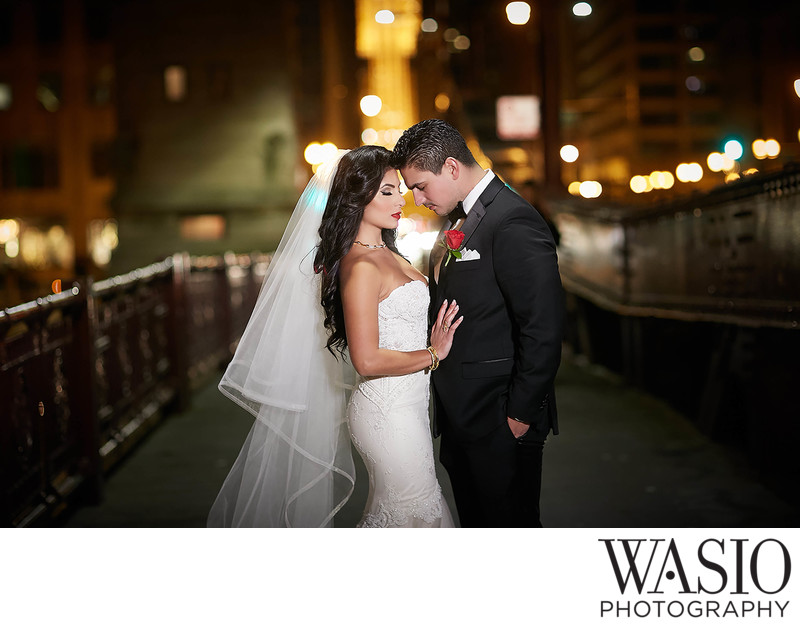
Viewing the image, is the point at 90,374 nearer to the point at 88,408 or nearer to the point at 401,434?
the point at 88,408

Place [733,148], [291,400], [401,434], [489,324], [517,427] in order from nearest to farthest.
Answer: [517,427]
[489,324]
[401,434]
[291,400]
[733,148]

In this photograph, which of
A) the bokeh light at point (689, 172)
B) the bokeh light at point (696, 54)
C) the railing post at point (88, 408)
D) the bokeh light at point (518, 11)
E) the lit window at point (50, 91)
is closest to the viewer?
the railing post at point (88, 408)

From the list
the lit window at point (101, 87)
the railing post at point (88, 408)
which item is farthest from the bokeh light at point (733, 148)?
the lit window at point (101, 87)

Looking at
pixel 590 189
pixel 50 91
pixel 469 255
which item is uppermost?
pixel 50 91

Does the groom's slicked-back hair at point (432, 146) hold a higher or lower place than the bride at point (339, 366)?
higher

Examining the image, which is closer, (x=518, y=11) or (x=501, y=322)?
(x=501, y=322)

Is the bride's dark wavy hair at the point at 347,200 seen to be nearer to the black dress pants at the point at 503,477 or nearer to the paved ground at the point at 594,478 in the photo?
the black dress pants at the point at 503,477

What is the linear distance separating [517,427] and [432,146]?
3.91 ft

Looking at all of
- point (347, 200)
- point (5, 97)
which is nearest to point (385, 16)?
point (5, 97)

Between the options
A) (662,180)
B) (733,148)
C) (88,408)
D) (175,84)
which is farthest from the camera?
(662,180)

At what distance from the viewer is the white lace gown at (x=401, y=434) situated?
4.01m

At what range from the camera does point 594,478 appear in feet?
21.7

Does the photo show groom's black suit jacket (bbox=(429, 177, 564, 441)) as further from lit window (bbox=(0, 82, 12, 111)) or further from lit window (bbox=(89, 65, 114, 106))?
lit window (bbox=(89, 65, 114, 106))

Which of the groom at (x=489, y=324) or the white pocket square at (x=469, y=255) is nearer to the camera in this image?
the groom at (x=489, y=324)
